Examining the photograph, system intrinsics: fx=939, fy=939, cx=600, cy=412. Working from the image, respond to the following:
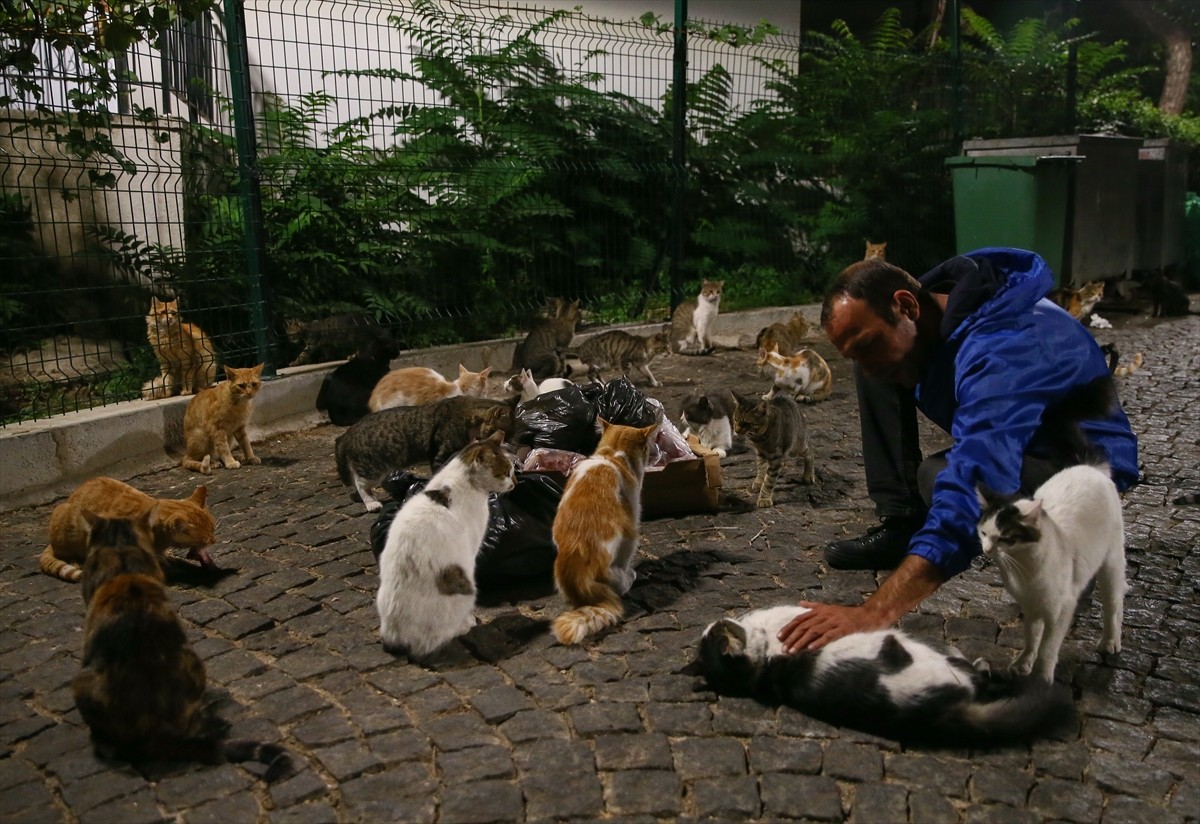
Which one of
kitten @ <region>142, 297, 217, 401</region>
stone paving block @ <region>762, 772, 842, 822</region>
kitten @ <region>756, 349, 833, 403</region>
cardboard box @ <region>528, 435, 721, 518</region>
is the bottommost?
stone paving block @ <region>762, 772, 842, 822</region>

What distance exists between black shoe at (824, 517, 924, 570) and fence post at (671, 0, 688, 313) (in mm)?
7014

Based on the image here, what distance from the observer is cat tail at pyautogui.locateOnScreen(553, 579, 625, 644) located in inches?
154

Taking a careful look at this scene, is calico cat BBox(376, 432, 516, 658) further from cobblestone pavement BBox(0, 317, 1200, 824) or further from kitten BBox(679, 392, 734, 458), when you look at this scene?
kitten BBox(679, 392, 734, 458)

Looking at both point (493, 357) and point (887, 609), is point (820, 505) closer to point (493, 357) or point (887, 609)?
point (887, 609)

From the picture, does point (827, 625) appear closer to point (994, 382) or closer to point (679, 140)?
point (994, 382)

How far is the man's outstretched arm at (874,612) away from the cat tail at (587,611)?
0.90 meters

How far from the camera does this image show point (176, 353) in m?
7.34

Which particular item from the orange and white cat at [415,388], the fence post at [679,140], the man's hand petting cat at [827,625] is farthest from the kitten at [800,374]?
the man's hand petting cat at [827,625]

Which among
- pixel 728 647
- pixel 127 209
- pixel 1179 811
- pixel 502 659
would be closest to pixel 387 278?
pixel 127 209

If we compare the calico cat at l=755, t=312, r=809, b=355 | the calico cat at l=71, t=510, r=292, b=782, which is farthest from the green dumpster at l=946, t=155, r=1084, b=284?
the calico cat at l=71, t=510, r=292, b=782

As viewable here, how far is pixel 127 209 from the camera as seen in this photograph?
24.9 ft

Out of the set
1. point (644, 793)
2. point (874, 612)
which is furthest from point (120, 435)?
point (874, 612)

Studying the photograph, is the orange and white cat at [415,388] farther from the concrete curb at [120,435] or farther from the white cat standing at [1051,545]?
the white cat standing at [1051,545]

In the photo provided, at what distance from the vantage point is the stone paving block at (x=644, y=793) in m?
2.90
